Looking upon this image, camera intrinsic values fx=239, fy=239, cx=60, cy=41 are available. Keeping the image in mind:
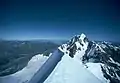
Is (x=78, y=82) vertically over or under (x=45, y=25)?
under

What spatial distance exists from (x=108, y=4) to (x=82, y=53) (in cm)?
45

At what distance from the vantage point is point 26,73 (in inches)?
70.0

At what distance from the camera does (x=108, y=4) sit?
1.90m

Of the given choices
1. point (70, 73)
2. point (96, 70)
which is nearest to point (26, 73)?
point (70, 73)

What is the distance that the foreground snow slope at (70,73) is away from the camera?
1532mm

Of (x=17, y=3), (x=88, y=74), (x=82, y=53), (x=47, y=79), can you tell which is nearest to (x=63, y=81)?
(x=47, y=79)

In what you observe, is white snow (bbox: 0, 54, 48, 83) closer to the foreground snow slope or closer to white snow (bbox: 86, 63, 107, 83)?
the foreground snow slope

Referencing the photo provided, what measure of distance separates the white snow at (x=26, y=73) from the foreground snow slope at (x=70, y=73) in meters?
0.22

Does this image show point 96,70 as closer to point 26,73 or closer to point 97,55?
point 97,55

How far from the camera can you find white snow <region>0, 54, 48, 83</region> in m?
1.77

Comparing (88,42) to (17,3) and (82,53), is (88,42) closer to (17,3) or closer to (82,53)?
(82,53)

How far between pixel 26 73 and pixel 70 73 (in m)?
0.38

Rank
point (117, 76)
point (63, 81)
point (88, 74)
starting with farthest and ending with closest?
point (117, 76)
point (88, 74)
point (63, 81)

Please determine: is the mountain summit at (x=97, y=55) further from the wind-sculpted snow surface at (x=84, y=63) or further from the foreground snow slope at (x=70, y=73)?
the foreground snow slope at (x=70, y=73)
